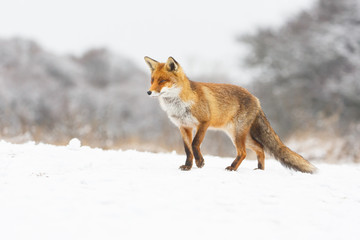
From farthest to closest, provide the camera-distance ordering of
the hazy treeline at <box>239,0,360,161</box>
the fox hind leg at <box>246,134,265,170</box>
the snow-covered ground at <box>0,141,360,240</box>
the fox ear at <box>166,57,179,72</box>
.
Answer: the hazy treeline at <box>239,0,360,161</box> < the fox hind leg at <box>246,134,265,170</box> < the fox ear at <box>166,57,179,72</box> < the snow-covered ground at <box>0,141,360,240</box>

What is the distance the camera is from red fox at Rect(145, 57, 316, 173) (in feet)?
17.5

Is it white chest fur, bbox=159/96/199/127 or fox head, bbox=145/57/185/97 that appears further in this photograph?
white chest fur, bbox=159/96/199/127

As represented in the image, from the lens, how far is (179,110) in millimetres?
5348

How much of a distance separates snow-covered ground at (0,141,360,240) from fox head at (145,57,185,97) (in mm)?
1127

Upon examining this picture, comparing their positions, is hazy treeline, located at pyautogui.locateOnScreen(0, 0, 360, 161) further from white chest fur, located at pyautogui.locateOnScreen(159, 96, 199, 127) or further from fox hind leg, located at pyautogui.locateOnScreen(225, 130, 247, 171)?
white chest fur, located at pyautogui.locateOnScreen(159, 96, 199, 127)

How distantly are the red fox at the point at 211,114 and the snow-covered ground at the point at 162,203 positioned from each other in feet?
1.65

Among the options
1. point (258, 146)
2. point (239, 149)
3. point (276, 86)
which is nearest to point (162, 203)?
point (239, 149)

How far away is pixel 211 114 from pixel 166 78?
0.91 meters

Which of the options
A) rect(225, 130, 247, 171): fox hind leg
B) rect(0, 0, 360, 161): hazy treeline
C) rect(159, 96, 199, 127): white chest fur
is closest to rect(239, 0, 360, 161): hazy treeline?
rect(0, 0, 360, 161): hazy treeline

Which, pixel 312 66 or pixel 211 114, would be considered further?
pixel 312 66

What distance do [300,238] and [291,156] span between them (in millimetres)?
2678

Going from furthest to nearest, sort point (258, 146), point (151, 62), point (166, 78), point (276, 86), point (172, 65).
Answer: point (276, 86)
point (258, 146)
point (151, 62)
point (172, 65)
point (166, 78)

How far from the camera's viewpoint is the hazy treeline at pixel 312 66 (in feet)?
60.0

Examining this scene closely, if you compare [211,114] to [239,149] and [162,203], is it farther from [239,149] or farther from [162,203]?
[162,203]
